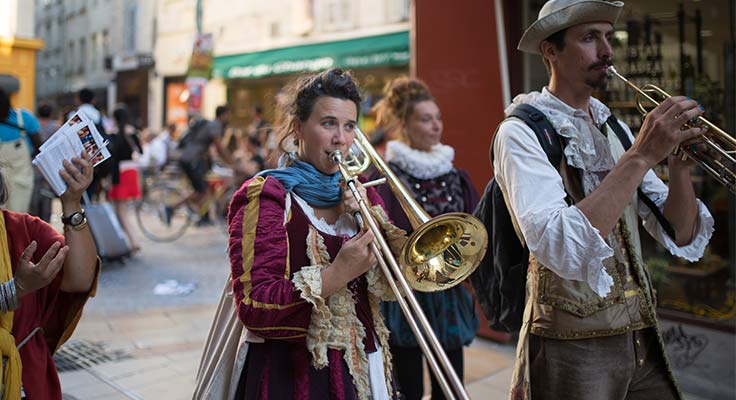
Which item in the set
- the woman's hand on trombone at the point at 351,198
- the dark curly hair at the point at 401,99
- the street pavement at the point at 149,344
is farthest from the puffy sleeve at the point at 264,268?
the street pavement at the point at 149,344

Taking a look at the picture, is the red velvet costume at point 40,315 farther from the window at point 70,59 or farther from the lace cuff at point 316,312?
the window at point 70,59

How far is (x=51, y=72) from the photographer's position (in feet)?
107

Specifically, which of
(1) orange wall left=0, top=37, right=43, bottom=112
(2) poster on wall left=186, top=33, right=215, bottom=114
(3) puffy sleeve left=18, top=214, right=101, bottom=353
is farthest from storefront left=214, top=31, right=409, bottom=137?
(3) puffy sleeve left=18, top=214, right=101, bottom=353

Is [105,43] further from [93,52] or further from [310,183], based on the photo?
[310,183]

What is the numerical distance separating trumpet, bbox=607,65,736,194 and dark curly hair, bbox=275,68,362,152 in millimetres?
887

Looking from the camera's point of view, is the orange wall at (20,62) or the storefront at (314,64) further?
the orange wall at (20,62)

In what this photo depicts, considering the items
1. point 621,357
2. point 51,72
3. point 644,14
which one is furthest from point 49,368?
point 51,72

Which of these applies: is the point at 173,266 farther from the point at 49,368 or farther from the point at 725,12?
the point at 725,12

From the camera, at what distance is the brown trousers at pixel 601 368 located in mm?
2037

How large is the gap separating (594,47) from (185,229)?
8.50m

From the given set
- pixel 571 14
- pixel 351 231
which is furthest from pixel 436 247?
pixel 571 14

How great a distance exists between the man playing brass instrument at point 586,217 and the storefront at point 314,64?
8261 millimetres

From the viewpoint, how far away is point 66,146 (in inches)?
80.6

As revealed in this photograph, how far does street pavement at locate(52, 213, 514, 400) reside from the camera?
4.00m
